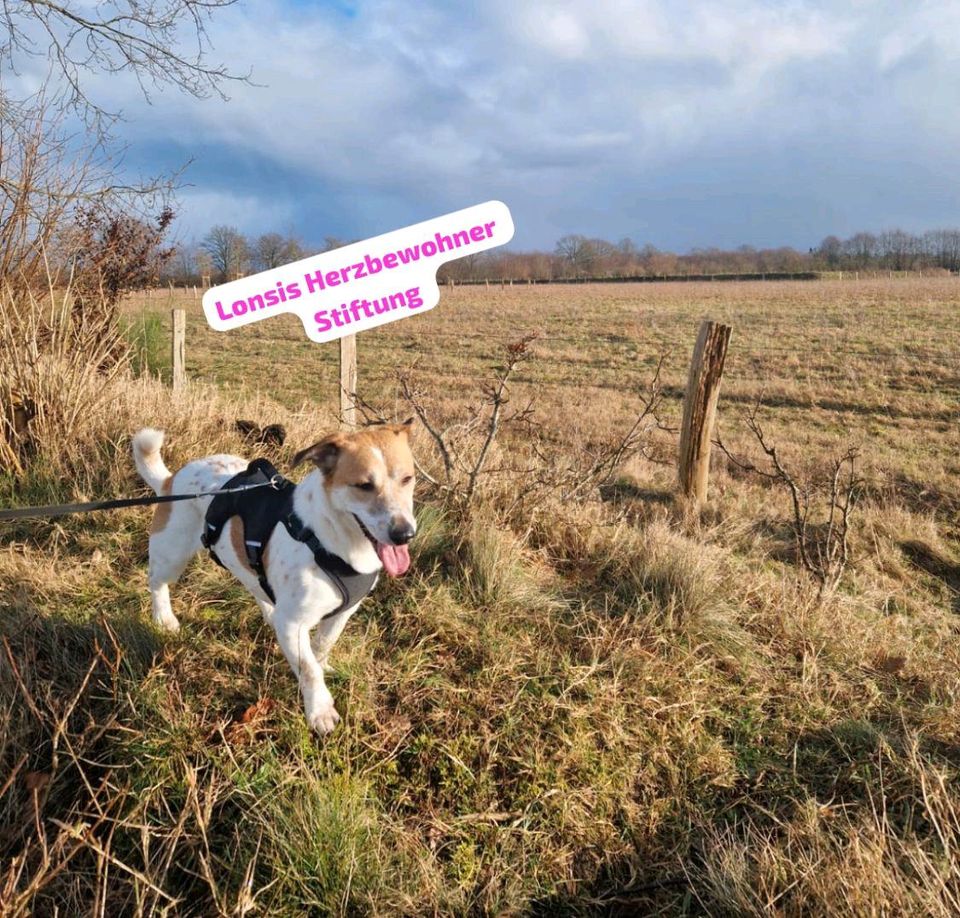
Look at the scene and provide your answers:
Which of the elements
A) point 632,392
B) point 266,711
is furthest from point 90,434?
point 632,392

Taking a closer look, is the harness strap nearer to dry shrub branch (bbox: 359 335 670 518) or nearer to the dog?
the dog

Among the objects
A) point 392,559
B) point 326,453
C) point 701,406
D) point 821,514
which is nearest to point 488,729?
point 392,559

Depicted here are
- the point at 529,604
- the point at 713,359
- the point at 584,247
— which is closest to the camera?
the point at 529,604

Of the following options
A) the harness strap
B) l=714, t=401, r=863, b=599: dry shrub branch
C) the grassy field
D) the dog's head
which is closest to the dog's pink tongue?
the dog's head

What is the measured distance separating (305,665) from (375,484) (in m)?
0.86

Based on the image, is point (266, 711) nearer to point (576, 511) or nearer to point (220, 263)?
point (576, 511)

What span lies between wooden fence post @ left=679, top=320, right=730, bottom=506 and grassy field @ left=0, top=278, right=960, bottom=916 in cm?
119

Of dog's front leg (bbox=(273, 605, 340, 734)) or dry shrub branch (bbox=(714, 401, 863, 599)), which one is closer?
dog's front leg (bbox=(273, 605, 340, 734))

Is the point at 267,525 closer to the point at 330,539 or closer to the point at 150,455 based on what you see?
the point at 330,539

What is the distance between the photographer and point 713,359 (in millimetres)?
6762

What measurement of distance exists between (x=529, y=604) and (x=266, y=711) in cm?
164

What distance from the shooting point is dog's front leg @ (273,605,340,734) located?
2.79 metres

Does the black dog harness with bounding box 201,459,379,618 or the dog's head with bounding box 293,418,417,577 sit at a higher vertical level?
the dog's head with bounding box 293,418,417,577
